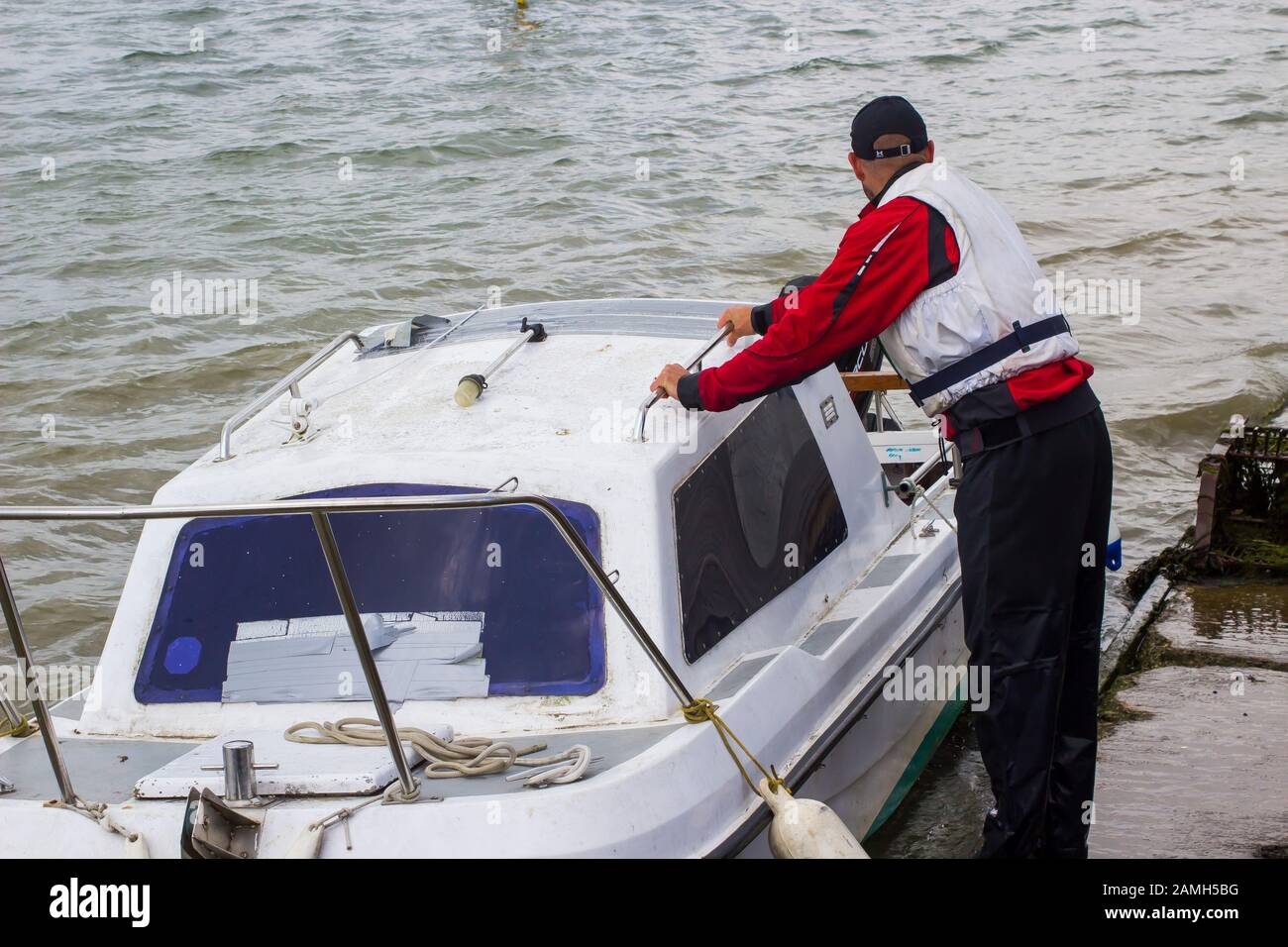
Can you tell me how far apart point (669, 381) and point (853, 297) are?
651 mm

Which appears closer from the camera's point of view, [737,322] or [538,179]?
[737,322]

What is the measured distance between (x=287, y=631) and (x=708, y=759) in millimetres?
1265

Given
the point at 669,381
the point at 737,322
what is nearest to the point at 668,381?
the point at 669,381

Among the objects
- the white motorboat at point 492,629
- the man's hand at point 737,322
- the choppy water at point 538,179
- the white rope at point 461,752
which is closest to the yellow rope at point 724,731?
the white motorboat at point 492,629

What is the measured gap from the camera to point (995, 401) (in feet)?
12.3

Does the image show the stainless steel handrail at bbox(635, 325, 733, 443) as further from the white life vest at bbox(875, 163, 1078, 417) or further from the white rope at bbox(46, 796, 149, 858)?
the white rope at bbox(46, 796, 149, 858)

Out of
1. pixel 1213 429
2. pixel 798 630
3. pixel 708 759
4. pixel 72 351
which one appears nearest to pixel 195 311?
pixel 72 351

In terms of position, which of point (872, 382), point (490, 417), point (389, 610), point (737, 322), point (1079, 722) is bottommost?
point (1079, 722)

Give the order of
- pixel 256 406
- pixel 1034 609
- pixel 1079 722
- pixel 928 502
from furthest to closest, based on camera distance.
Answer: pixel 928 502 < pixel 256 406 < pixel 1079 722 < pixel 1034 609

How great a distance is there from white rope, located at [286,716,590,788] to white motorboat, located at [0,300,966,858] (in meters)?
0.02

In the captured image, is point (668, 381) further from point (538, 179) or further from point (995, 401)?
point (538, 179)

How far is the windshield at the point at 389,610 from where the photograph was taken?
3910 mm

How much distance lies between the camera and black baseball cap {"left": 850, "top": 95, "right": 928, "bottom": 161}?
3.97 meters
